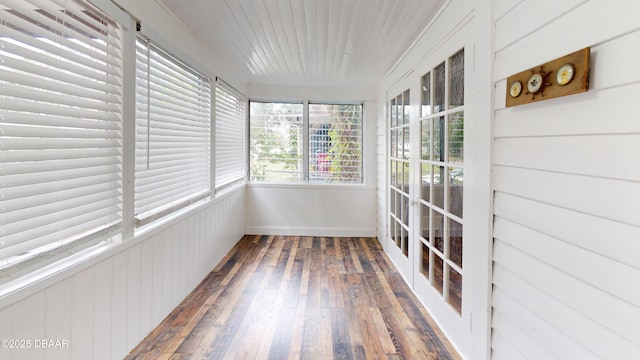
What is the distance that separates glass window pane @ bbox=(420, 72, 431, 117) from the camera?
223cm

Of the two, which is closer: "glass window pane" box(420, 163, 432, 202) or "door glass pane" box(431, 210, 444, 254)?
"door glass pane" box(431, 210, 444, 254)

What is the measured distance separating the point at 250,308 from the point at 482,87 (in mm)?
2234

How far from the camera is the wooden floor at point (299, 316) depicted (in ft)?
5.89

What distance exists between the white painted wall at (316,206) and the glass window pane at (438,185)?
2183 mm

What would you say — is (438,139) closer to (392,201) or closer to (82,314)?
(392,201)

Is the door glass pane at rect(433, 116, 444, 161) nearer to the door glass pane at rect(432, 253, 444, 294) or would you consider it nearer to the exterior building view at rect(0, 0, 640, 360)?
the exterior building view at rect(0, 0, 640, 360)

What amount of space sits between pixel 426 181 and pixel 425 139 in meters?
0.34

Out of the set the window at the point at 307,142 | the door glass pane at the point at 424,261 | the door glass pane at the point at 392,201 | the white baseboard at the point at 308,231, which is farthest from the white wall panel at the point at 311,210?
the door glass pane at the point at 424,261

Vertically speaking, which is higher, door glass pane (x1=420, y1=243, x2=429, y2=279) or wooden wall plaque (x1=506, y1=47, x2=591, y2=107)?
wooden wall plaque (x1=506, y1=47, x2=591, y2=107)

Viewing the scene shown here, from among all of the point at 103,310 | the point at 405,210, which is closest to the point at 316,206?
the point at 405,210

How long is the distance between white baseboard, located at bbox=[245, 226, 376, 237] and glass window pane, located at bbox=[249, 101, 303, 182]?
0.76 metres

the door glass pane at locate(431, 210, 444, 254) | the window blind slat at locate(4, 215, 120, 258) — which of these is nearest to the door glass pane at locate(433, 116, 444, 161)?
the door glass pane at locate(431, 210, 444, 254)

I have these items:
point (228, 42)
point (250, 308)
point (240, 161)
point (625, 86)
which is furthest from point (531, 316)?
point (240, 161)

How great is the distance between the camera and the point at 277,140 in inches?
173
